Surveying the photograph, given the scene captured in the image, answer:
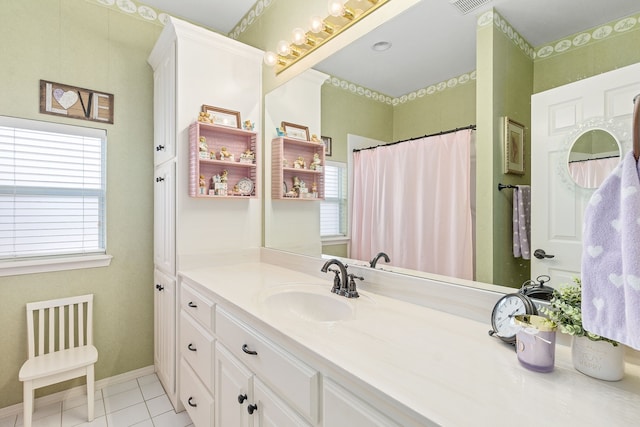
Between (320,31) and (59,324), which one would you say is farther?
(59,324)

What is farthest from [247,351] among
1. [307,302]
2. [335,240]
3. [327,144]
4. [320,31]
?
[320,31]

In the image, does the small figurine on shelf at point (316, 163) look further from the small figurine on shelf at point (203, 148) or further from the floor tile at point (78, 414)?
the floor tile at point (78, 414)

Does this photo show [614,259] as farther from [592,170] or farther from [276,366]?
[276,366]

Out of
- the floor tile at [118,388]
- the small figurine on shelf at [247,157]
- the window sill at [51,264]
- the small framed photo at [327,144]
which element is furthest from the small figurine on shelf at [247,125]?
the floor tile at [118,388]

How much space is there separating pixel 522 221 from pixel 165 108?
216cm

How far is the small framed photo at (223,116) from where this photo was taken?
2023 mm

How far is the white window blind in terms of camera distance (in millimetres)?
1885

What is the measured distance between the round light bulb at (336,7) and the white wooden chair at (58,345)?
7.62 feet

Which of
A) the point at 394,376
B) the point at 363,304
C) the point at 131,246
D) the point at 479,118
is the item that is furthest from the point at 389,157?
the point at 131,246

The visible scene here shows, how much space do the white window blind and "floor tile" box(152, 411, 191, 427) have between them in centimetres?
117

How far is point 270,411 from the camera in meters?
1.01

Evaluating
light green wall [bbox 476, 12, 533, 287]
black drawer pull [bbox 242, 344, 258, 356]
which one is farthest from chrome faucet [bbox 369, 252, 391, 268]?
black drawer pull [bbox 242, 344, 258, 356]

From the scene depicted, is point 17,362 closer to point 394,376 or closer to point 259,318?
point 259,318

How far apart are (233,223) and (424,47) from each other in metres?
1.56
